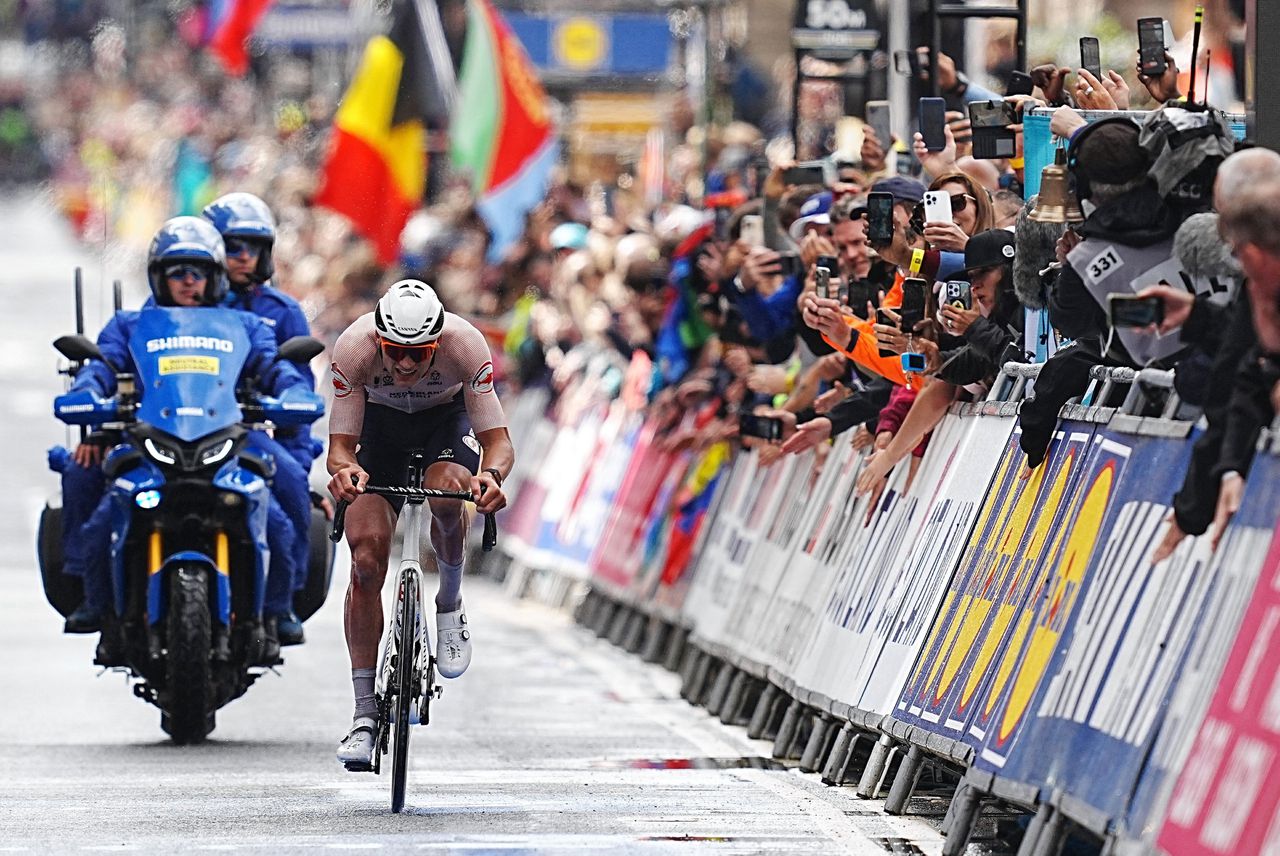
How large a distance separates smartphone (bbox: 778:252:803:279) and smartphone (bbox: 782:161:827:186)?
113 centimetres

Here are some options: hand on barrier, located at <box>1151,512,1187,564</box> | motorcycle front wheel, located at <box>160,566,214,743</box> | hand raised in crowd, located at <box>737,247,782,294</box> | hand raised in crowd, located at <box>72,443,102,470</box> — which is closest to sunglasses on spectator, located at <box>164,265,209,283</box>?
hand raised in crowd, located at <box>72,443,102,470</box>

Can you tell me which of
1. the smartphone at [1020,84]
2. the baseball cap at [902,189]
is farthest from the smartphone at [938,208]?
the smartphone at [1020,84]

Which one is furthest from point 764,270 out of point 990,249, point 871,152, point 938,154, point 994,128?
point 990,249

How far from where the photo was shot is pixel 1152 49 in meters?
11.7

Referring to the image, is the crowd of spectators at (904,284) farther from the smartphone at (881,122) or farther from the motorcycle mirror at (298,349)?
the motorcycle mirror at (298,349)

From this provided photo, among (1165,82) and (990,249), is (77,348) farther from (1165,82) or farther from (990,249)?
(1165,82)

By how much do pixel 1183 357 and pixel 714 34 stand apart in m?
16.9

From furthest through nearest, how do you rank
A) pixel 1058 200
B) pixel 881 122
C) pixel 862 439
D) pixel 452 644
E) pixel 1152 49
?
pixel 881 122
pixel 862 439
pixel 452 644
pixel 1152 49
pixel 1058 200

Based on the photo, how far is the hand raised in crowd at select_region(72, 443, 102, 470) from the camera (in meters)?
14.8

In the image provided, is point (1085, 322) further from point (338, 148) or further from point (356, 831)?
point (338, 148)

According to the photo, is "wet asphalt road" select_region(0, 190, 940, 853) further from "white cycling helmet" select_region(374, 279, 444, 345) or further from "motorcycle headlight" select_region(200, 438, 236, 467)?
"white cycling helmet" select_region(374, 279, 444, 345)

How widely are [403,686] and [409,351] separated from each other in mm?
1219

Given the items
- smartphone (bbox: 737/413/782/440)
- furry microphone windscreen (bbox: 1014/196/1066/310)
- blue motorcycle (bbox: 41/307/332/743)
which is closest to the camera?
furry microphone windscreen (bbox: 1014/196/1066/310)

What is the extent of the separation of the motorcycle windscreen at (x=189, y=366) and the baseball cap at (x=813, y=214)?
2.84 m
